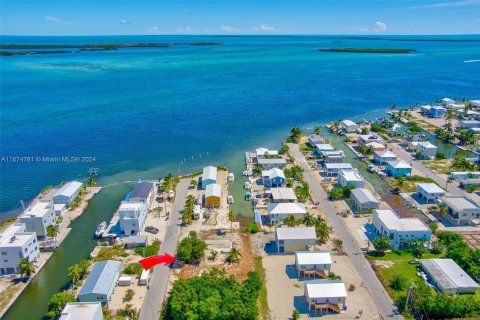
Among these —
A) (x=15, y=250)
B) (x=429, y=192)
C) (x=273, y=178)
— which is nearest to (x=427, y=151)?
(x=429, y=192)

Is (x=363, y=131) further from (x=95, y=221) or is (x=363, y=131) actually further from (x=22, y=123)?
(x=22, y=123)

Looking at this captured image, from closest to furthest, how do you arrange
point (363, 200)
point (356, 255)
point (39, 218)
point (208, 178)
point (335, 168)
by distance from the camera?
point (356, 255) < point (39, 218) < point (363, 200) < point (208, 178) < point (335, 168)

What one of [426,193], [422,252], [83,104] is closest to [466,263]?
[422,252]

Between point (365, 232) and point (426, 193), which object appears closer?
point (365, 232)

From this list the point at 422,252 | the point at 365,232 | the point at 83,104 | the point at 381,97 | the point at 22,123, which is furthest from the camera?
the point at 381,97

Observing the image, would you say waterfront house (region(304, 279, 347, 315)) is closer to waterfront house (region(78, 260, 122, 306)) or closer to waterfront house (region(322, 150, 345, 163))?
waterfront house (region(78, 260, 122, 306))

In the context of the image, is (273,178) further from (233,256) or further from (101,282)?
(101,282)

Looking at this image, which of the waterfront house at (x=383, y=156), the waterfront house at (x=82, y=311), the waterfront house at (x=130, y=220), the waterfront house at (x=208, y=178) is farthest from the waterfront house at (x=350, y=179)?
the waterfront house at (x=82, y=311)
